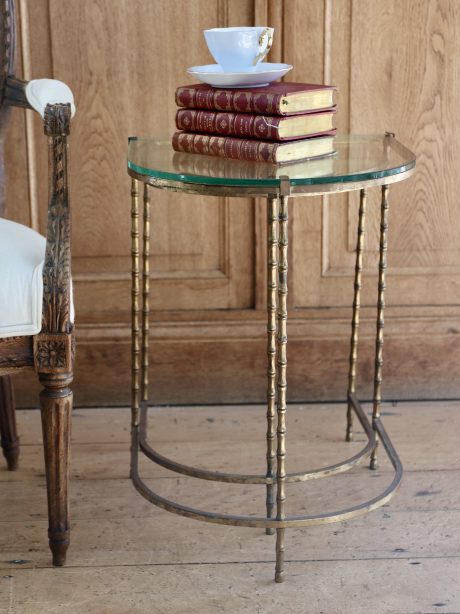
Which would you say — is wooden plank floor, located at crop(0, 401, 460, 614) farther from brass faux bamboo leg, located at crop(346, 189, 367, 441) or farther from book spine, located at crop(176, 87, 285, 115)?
book spine, located at crop(176, 87, 285, 115)

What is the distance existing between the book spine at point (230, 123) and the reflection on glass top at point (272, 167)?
0.04m

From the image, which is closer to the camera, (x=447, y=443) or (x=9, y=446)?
(x=9, y=446)

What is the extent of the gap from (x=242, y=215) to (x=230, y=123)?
0.66 m

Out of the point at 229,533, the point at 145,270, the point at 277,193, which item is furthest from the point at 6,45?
the point at 229,533

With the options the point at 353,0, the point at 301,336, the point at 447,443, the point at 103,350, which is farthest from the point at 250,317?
the point at 353,0

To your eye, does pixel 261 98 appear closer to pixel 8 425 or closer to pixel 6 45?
pixel 6 45

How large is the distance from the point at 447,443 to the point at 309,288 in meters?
0.44

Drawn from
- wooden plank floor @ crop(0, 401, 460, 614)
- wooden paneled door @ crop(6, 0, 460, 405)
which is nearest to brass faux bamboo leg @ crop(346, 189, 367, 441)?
wooden plank floor @ crop(0, 401, 460, 614)

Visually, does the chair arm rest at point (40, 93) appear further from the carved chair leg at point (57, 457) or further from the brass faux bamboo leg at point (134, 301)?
the carved chair leg at point (57, 457)

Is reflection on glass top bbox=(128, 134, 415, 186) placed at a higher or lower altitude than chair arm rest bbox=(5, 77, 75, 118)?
lower

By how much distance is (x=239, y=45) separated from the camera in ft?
4.86

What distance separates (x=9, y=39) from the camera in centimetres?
172

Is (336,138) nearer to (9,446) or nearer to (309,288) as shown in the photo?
(309,288)

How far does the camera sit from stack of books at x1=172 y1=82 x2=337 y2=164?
55.1 inches
